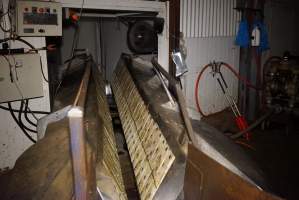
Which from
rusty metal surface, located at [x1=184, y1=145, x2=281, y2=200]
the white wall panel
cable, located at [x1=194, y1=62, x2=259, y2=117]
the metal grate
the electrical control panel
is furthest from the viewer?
cable, located at [x1=194, y1=62, x2=259, y2=117]

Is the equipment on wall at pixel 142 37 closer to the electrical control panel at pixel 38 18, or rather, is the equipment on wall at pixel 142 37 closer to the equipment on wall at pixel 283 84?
the electrical control panel at pixel 38 18

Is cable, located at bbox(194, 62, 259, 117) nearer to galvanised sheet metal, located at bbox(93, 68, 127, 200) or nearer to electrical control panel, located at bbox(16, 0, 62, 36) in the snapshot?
electrical control panel, located at bbox(16, 0, 62, 36)

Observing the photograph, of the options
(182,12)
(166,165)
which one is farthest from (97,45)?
(166,165)

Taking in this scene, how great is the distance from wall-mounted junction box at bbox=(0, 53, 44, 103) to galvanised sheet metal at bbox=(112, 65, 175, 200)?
103 centimetres

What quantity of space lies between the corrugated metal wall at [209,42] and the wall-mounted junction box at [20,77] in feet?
7.61

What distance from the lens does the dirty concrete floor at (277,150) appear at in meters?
3.42

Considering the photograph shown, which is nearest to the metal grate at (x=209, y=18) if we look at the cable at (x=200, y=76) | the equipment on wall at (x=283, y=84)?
the cable at (x=200, y=76)

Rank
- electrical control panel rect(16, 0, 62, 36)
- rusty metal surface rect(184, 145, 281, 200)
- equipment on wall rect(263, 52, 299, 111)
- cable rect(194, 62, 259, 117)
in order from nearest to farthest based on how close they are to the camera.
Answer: rusty metal surface rect(184, 145, 281, 200) → electrical control panel rect(16, 0, 62, 36) → cable rect(194, 62, 259, 117) → equipment on wall rect(263, 52, 299, 111)

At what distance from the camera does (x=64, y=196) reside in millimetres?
1131

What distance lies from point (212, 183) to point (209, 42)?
400 cm

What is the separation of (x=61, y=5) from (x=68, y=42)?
3.31 metres

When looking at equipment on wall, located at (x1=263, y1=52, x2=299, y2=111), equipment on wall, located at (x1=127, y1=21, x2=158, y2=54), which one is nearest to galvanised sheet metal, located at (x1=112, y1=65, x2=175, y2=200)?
equipment on wall, located at (x1=127, y1=21, x2=158, y2=54)

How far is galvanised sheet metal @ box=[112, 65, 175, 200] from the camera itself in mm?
1548

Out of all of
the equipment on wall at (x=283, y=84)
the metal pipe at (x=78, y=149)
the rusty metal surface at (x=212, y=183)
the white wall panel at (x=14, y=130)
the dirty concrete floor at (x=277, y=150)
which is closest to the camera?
the metal pipe at (x=78, y=149)
